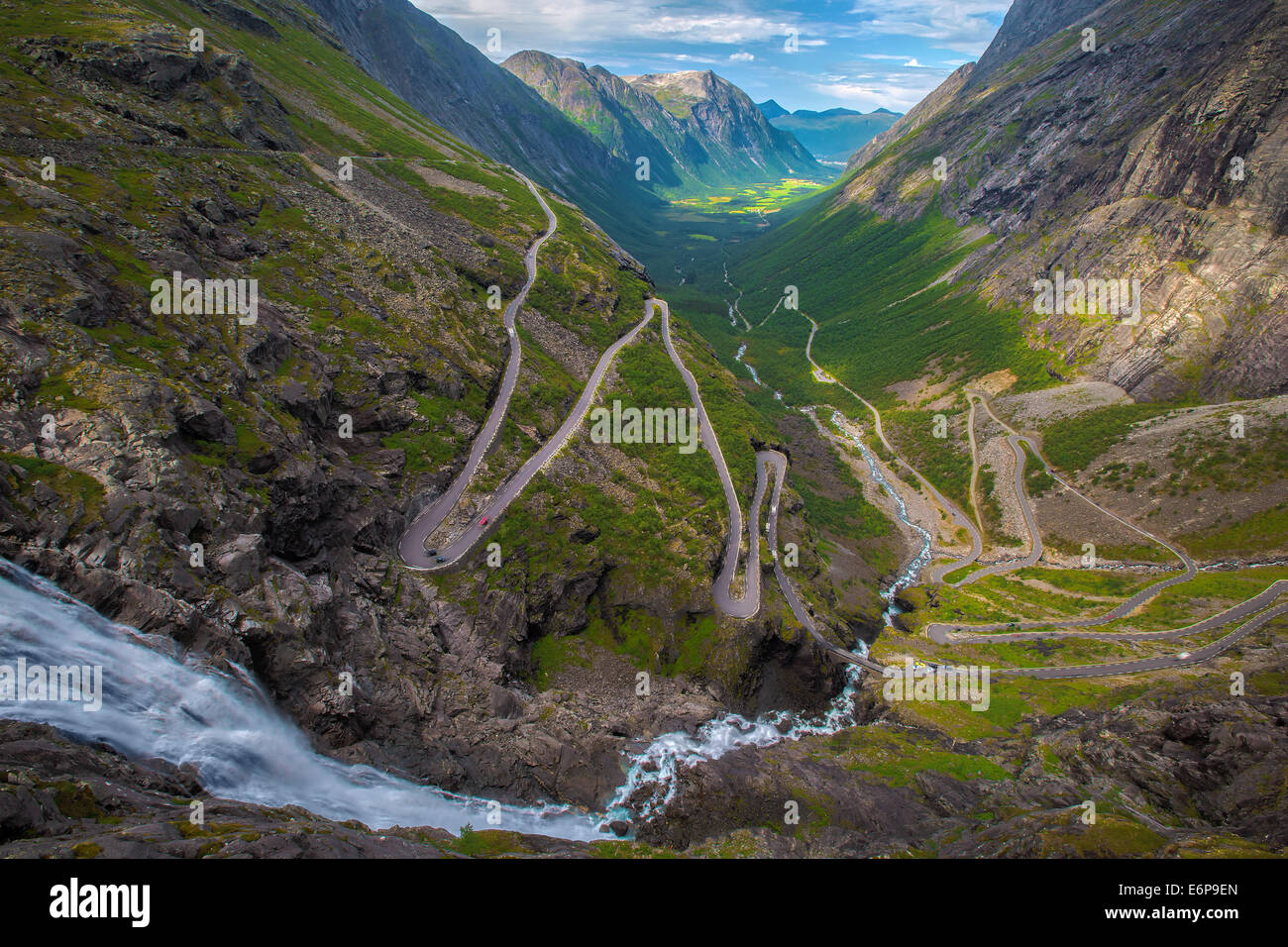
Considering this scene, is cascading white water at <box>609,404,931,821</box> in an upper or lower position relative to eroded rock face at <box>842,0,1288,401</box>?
lower

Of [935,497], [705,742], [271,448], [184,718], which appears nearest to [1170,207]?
[935,497]

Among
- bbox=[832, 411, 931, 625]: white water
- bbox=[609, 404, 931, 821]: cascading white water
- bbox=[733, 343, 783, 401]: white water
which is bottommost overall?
bbox=[609, 404, 931, 821]: cascading white water

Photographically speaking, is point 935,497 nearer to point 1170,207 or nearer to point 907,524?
point 907,524

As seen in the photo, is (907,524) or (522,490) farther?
(907,524)

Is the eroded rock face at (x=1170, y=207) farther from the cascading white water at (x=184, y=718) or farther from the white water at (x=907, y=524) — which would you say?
the cascading white water at (x=184, y=718)

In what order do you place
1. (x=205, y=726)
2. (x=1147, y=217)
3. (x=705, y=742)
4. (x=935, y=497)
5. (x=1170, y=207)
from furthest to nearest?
(x=1147, y=217) → (x=1170, y=207) → (x=935, y=497) → (x=705, y=742) → (x=205, y=726)

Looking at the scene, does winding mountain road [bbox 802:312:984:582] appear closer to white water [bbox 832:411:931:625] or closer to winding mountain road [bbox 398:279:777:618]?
white water [bbox 832:411:931:625]

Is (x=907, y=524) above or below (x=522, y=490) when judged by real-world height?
below

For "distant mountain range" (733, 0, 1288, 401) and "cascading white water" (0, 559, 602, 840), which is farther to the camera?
"distant mountain range" (733, 0, 1288, 401)

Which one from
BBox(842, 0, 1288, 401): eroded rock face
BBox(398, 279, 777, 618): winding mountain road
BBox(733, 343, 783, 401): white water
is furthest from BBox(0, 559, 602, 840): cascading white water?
BBox(733, 343, 783, 401): white water
